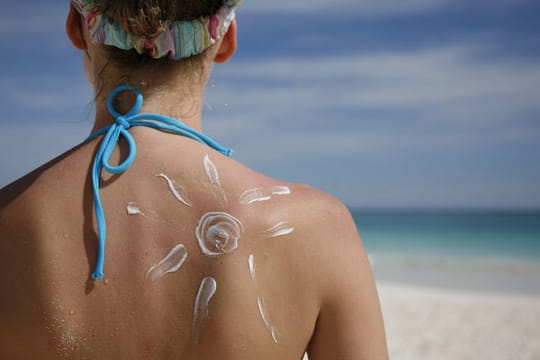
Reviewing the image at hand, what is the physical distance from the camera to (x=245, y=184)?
127cm

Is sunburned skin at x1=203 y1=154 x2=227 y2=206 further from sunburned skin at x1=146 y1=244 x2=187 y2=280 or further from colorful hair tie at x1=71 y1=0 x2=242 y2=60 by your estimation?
colorful hair tie at x1=71 y1=0 x2=242 y2=60

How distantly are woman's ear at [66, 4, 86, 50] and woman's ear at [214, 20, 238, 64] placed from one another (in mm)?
321

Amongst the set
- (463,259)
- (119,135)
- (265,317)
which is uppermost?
(119,135)

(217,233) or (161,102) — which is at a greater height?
(161,102)

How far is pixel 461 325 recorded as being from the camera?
838 centimetres

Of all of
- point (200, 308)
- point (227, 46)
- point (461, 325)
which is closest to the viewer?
point (200, 308)

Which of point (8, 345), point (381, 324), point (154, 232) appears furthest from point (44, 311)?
point (381, 324)

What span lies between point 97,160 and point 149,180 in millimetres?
116

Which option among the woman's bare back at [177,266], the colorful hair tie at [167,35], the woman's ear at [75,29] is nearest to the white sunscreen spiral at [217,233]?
the woman's bare back at [177,266]

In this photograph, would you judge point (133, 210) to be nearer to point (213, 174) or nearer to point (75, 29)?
point (213, 174)

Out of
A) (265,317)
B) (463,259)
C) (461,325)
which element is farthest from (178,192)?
(463,259)

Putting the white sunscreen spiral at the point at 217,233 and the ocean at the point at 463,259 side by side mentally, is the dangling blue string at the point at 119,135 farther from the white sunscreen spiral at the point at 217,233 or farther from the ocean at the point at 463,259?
the ocean at the point at 463,259

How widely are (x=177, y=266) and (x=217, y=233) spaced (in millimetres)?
107

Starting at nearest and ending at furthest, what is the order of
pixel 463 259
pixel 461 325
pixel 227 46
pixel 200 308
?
pixel 200 308 < pixel 227 46 < pixel 461 325 < pixel 463 259
